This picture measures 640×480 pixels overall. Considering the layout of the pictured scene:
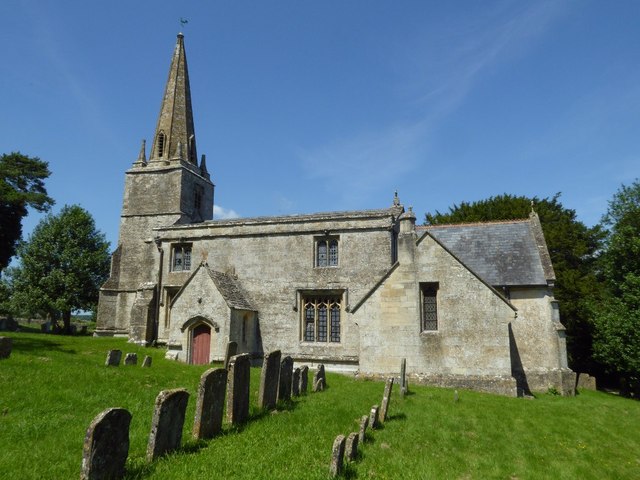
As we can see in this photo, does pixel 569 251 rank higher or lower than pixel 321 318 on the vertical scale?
higher

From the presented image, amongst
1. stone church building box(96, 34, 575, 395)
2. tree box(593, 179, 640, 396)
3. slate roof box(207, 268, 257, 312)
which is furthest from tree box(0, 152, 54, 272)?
tree box(593, 179, 640, 396)

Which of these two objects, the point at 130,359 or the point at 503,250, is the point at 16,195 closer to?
the point at 130,359

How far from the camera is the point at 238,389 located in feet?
31.4

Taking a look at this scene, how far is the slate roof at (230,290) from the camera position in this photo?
22.3 m

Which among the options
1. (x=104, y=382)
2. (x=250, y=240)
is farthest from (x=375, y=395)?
(x=250, y=240)

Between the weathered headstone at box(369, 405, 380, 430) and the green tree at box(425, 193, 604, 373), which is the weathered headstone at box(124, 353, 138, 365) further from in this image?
the green tree at box(425, 193, 604, 373)

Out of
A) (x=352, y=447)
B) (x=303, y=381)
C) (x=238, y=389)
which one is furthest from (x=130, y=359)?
(x=352, y=447)

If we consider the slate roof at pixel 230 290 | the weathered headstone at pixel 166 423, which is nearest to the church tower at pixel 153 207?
the slate roof at pixel 230 290

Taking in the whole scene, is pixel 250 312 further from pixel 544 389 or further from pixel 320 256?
pixel 544 389

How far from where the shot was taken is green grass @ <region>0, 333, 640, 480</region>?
6875 millimetres

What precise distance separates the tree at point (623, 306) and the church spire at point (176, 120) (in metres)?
27.7

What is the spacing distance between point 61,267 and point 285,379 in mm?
33298

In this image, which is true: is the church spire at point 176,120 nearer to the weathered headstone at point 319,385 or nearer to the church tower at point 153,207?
the church tower at point 153,207

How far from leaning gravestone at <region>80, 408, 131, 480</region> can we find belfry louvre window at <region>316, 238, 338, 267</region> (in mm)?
17929
